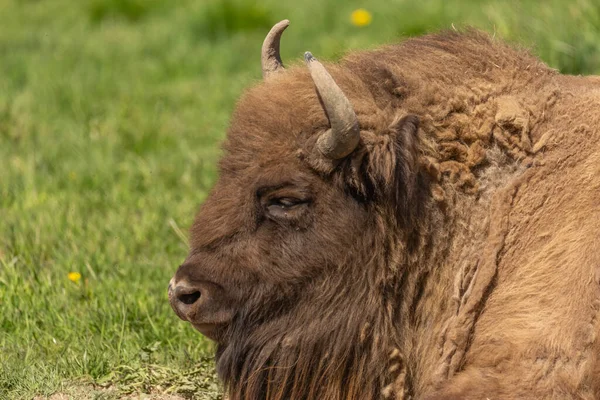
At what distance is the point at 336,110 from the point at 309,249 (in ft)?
1.84

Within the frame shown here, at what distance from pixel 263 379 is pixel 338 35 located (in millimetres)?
6606

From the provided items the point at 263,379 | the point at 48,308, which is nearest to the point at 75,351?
the point at 48,308

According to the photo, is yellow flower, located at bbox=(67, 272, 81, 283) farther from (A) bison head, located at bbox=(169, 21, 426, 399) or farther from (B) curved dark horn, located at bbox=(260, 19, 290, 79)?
(B) curved dark horn, located at bbox=(260, 19, 290, 79)

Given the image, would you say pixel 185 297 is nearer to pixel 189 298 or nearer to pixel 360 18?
pixel 189 298

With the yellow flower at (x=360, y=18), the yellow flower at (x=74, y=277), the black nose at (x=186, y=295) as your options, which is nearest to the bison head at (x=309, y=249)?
the black nose at (x=186, y=295)

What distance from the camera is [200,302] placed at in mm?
3801

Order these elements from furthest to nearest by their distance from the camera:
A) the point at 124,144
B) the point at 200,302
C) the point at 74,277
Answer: the point at 124,144 < the point at 74,277 < the point at 200,302

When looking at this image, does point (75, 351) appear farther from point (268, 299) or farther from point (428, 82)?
point (428, 82)

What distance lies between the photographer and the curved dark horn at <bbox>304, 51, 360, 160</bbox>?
364 centimetres

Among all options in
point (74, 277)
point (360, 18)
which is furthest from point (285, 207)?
point (360, 18)

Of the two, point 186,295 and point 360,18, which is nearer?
point 186,295

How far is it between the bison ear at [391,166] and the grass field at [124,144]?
3.00 ft

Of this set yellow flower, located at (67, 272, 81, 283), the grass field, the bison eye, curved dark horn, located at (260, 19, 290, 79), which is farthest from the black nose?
yellow flower, located at (67, 272, 81, 283)

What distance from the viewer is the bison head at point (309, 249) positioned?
379 centimetres
